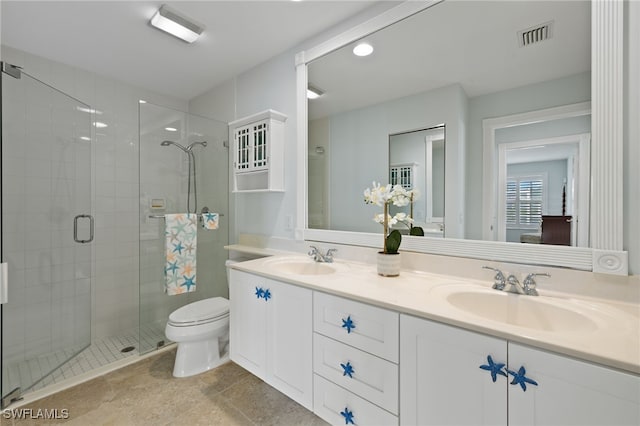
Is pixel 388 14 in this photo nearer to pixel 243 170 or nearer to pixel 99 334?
pixel 243 170

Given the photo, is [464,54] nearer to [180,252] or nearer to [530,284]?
[530,284]

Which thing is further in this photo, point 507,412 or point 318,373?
point 318,373

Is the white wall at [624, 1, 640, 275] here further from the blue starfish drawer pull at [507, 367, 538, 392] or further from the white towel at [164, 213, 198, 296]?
the white towel at [164, 213, 198, 296]

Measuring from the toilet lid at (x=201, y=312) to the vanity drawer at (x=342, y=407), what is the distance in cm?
108

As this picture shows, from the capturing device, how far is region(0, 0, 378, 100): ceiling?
1.74 m

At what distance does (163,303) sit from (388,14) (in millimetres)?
2776

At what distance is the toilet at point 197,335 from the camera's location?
194 centimetres

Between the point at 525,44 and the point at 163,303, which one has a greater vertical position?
the point at 525,44

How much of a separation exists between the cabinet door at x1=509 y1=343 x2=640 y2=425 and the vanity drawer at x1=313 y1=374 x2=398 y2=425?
1.50ft

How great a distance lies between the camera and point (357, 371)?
45.3 inches

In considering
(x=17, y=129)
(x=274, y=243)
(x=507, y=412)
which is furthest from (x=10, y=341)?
(x=507, y=412)

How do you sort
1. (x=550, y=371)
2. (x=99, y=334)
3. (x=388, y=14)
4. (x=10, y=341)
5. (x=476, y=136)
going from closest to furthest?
(x=550, y=371) < (x=476, y=136) < (x=388, y=14) < (x=10, y=341) < (x=99, y=334)

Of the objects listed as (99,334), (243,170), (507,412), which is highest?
(243,170)

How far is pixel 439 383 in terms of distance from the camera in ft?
3.05
